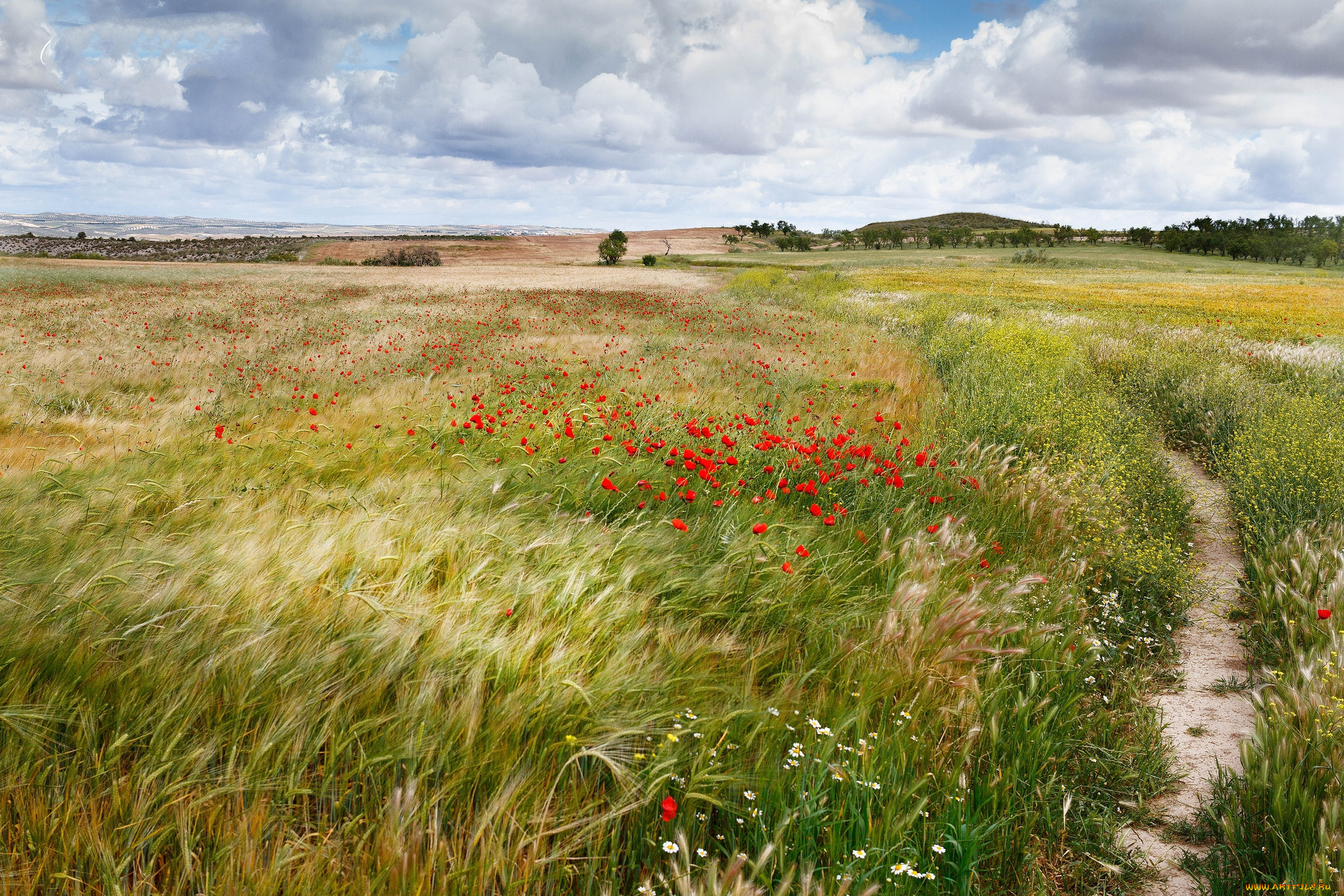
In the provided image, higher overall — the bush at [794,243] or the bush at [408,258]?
the bush at [794,243]

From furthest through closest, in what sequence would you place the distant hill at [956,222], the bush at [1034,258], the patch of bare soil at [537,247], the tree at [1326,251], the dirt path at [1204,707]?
the distant hill at [956,222]
the patch of bare soil at [537,247]
the tree at [1326,251]
the bush at [1034,258]
the dirt path at [1204,707]

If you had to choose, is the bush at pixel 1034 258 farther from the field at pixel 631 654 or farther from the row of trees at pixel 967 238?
the field at pixel 631 654

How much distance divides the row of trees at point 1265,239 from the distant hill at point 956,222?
6899cm

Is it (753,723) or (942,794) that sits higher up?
(753,723)

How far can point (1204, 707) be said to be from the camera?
3602mm

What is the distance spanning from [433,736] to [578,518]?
177cm

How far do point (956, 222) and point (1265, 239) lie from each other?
101 meters

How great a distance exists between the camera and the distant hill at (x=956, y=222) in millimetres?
166625

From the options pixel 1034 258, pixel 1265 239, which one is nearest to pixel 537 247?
pixel 1034 258

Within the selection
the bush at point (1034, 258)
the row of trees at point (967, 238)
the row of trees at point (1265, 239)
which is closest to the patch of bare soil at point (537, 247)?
the row of trees at point (967, 238)

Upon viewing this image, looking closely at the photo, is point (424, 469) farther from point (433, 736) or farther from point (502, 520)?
point (433, 736)

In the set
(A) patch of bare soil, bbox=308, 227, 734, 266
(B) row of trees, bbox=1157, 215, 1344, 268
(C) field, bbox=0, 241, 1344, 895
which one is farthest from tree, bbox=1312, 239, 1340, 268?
(C) field, bbox=0, 241, 1344, 895

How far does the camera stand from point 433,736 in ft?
6.68

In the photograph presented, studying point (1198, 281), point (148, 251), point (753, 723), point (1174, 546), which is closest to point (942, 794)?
point (753, 723)
